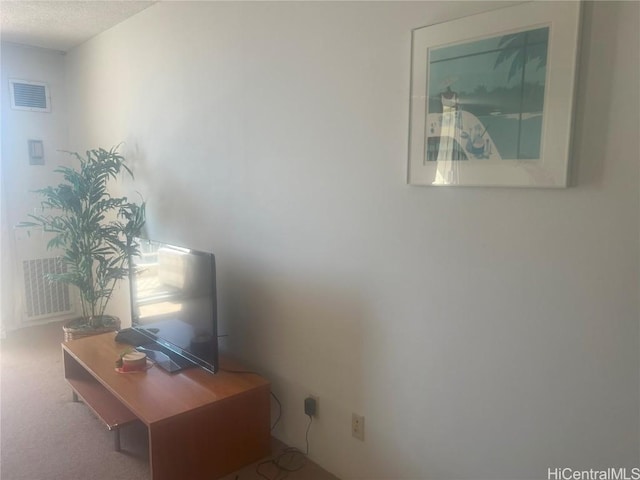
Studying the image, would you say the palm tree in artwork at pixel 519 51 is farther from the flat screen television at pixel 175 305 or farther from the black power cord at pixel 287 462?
the black power cord at pixel 287 462

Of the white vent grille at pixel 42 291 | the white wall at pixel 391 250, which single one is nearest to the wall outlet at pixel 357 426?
the white wall at pixel 391 250

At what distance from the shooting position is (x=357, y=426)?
209cm

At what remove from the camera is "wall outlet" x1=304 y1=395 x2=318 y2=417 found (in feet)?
7.43

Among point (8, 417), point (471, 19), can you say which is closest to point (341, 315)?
point (471, 19)

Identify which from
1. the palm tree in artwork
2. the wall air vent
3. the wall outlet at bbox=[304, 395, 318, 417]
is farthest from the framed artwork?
the wall air vent

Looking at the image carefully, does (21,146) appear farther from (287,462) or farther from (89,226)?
(287,462)

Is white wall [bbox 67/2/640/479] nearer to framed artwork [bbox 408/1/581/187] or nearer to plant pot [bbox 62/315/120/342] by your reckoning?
framed artwork [bbox 408/1/581/187]

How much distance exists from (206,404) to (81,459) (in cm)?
82

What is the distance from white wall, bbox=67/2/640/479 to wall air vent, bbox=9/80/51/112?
6.07 feet

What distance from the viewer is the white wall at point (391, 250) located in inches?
53.7

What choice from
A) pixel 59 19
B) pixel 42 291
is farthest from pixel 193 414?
pixel 42 291

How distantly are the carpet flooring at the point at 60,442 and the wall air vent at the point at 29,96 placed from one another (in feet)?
7.48

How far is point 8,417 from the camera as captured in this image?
276 centimetres

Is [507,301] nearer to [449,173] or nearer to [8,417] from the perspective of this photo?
[449,173]
